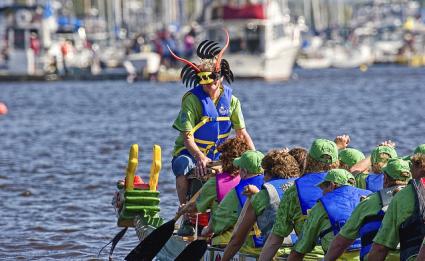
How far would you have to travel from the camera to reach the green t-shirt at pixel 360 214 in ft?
32.1

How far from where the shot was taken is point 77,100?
1997 inches

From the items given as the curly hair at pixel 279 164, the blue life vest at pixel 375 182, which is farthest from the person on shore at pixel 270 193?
the blue life vest at pixel 375 182

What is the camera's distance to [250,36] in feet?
199

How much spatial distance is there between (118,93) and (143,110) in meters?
11.4

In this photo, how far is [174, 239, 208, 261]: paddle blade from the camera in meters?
12.3

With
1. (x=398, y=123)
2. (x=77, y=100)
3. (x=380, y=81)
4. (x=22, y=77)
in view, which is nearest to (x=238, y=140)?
(x=398, y=123)

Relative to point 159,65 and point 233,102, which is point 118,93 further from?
point 233,102

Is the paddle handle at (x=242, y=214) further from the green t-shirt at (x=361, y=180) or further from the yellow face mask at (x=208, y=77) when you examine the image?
the yellow face mask at (x=208, y=77)

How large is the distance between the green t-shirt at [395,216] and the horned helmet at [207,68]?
15.5ft

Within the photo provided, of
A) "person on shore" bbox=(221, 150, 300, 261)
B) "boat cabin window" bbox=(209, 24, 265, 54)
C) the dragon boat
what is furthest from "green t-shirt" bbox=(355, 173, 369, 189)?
"boat cabin window" bbox=(209, 24, 265, 54)

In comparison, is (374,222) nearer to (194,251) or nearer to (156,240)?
(194,251)

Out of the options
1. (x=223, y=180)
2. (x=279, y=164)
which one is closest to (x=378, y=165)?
(x=279, y=164)

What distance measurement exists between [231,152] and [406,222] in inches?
114

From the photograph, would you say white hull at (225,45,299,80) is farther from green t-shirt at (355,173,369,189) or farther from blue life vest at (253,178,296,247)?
blue life vest at (253,178,296,247)
